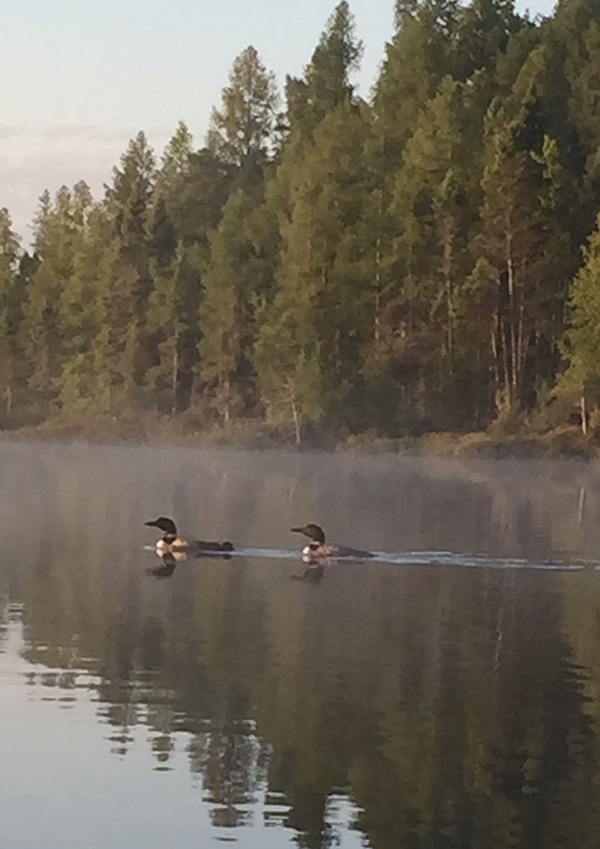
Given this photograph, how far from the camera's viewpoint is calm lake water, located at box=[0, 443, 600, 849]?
11.6 metres

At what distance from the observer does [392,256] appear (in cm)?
6888

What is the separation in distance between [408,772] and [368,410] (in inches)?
2229

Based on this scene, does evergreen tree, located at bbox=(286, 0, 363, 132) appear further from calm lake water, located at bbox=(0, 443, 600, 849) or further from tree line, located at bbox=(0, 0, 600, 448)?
calm lake water, located at bbox=(0, 443, 600, 849)

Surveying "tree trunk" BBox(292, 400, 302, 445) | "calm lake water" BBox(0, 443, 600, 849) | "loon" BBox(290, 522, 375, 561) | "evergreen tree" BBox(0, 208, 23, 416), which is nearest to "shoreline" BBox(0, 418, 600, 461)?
"tree trunk" BBox(292, 400, 302, 445)

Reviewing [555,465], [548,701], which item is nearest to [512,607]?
[548,701]

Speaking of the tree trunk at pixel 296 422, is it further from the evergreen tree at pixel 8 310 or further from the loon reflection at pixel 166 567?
the loon reflection at pixel 166 567

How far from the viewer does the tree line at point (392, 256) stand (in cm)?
6656

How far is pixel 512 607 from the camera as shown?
2156 centimetres

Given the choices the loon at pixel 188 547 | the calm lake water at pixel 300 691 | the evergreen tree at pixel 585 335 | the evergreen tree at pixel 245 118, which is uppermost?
the evergreen tree at pixel 245 118

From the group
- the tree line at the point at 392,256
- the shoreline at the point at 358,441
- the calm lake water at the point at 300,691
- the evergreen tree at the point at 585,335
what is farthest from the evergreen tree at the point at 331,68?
the calm lake water at the point at 300,691

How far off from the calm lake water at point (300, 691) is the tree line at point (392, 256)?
1382 inches

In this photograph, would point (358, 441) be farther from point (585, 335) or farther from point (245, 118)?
point (245, 118)

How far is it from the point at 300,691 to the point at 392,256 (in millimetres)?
54143

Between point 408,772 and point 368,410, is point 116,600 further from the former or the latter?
point 368,410
